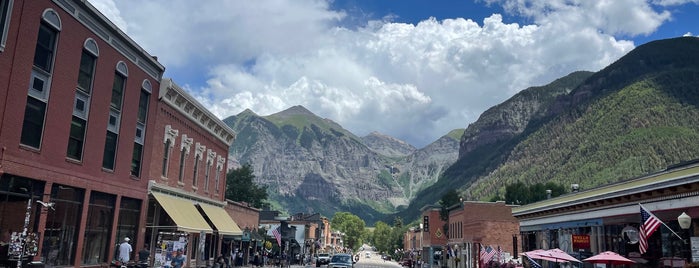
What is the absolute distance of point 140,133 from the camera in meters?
27.9

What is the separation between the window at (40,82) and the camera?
18906mm

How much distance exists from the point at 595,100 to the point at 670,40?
46629 millimetres

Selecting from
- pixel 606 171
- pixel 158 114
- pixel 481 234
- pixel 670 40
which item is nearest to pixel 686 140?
pixel 606 171

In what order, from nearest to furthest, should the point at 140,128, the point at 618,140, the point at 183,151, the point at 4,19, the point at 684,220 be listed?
the point at 684,220
the point at 4,19
the point at 140,128
the point at 183,151
the point at 618,140

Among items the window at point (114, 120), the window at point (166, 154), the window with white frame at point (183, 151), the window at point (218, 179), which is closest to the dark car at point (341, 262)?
the window at point (218, 179)

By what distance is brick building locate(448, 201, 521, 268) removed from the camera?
52188 mm

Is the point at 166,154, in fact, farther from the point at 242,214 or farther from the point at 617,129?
the point at 617,129

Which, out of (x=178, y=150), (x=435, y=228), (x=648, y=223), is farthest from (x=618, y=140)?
(x=648, y=223)

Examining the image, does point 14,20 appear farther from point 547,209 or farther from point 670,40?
point 670,40

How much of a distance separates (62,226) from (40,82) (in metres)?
5.71

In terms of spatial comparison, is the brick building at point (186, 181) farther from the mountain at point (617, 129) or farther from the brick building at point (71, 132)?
the mountain at point (617, 129)

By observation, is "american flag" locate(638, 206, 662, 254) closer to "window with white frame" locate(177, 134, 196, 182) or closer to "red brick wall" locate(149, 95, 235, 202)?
"red brick wall" locate(149, 95, 235, 202)

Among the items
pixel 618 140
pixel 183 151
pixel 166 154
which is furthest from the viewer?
pixel 618 140

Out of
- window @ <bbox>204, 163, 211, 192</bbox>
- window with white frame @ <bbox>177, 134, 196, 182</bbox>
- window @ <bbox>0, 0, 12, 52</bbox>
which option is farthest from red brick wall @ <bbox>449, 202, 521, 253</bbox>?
window @ <bbox>0, 0, 12, 52</bbox>
